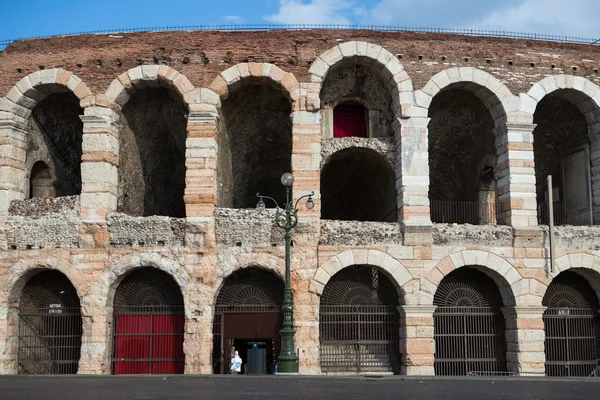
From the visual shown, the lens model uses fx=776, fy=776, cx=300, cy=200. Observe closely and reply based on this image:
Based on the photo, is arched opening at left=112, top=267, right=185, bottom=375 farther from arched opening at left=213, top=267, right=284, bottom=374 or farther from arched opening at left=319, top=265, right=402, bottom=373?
arched opening at left=319, top=265, right=402, bottom=373

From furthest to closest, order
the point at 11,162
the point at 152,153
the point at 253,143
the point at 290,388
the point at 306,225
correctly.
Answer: the point at 253,143 → the point at 152,153 → the point at 11,162 → the point at 306,225 → the point at 290,388

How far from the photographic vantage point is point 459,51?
19547 millimetres

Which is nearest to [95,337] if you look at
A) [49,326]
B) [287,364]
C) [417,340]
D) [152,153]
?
[49,326]

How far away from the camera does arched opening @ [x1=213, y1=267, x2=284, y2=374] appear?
1873cm

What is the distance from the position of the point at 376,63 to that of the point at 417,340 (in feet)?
22.6

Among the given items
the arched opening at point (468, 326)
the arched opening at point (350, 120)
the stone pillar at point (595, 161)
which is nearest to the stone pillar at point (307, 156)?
the arched opening at point (350, 120)

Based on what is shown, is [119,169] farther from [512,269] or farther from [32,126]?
[512,269]

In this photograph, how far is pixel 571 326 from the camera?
19.9 metres

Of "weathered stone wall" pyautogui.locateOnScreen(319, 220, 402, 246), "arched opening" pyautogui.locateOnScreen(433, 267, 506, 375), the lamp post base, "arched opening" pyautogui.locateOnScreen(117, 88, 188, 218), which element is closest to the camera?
the lamp post base

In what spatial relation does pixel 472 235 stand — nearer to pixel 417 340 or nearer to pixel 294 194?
pixel 417 340

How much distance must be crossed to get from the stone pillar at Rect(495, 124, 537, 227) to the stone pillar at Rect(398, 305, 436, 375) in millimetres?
3158

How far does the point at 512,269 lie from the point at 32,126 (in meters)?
12.8

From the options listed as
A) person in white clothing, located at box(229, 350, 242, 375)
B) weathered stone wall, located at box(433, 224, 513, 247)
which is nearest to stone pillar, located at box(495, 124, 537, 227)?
weathered stone wall, located at box(433, 224, 513, 247)

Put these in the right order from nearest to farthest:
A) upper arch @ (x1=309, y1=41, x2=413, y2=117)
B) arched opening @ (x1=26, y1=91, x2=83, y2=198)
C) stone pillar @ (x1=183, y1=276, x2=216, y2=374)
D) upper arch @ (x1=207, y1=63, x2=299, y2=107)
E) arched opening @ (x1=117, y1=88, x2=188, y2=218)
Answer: stone pillar @ (x1=183, y1=276, x2=216, y2=374) → upper arch @ (x1=207, y1=63, x2=299, y2=107) → upper arch @ (x1=309, y1=41, x2=413, y2=117) → arched opening @ (x1=117, y1=88, x2=188, y2=218) → arched opening @ (x1=26, y1=91, x2=83, y2=198)
